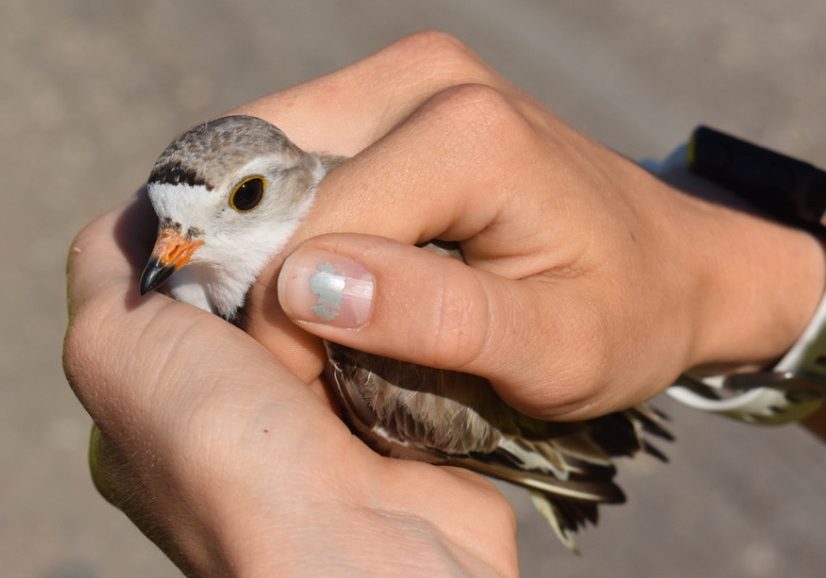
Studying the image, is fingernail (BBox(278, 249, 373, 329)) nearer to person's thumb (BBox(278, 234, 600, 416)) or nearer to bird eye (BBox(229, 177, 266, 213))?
person's thumb (BBox(278, 234, 600, 416))

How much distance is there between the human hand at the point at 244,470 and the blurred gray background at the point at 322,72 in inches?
90.9

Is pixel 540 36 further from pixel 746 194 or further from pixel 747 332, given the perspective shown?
pixel 747 332

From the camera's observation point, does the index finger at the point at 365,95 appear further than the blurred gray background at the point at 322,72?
No

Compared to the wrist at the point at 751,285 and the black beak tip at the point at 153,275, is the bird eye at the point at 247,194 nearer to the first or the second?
the black beak tip at the point at 153,275

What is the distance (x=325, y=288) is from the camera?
2.38 m

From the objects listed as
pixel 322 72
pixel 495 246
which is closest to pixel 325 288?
pixel 495 246

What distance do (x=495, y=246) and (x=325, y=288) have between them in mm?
584

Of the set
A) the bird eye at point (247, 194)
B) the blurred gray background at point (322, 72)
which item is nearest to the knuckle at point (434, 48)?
the bird eye at point (247, 194)

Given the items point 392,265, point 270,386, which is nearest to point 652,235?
point 392,265

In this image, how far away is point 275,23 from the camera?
23.9ft

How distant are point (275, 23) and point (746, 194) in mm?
4510

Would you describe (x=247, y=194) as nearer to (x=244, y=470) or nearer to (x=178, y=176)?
(x=178, y=176)

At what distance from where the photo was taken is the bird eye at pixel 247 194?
2891mm

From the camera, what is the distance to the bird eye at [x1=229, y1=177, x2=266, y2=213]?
289 centimetres
